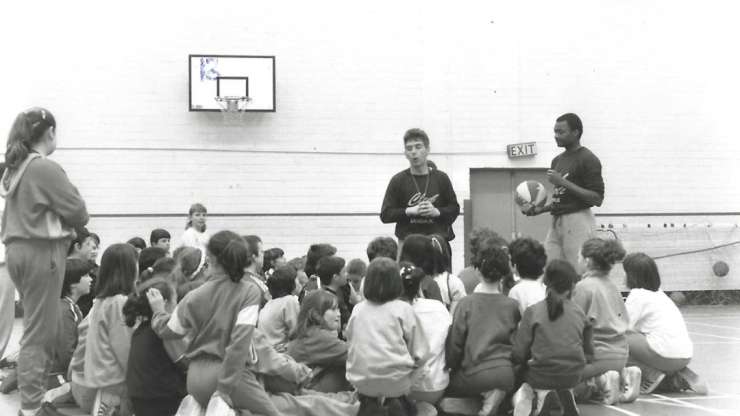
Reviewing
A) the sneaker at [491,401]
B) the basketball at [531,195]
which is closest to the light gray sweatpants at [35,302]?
the sneaker at [491,401]

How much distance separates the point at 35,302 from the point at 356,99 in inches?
300

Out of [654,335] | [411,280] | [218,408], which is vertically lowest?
[218,408]

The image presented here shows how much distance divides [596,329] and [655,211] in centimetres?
735

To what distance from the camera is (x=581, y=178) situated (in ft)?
19.2

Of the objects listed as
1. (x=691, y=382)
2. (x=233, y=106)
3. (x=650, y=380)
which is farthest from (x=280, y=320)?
(x=233, y=106)

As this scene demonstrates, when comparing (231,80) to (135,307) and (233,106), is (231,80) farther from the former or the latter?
(135,307)

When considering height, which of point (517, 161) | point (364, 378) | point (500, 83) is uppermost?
point (500, 83)

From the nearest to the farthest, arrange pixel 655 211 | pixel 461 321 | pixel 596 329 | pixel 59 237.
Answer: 1. pixel 59 237
2. pixel 461 321
3. pixel 596 329
4. pixel 655 211

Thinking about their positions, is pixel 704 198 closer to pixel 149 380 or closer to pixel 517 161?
pixel 517 161

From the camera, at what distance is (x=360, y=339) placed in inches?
159

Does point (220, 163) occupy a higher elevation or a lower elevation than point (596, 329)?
higher

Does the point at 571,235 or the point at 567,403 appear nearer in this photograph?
the point at 567,403

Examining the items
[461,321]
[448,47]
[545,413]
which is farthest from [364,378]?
[448,47]

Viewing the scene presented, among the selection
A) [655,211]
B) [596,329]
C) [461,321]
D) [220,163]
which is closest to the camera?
[461,321]
